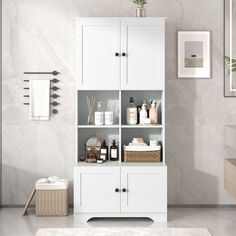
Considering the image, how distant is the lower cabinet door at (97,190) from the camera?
4.90 m

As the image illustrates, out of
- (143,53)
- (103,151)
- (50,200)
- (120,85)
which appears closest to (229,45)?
(143,53)

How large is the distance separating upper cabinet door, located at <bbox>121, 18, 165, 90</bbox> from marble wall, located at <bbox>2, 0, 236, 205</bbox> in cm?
41

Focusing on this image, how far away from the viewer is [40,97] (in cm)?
538

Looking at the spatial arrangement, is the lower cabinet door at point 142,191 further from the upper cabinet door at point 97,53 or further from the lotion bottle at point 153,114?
the upper cabinet door at point 97,53

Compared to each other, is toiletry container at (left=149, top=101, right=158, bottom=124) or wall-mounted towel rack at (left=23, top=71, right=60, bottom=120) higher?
wall-mounted towel rack at (left=23, top=71, right=60, bottom=120)

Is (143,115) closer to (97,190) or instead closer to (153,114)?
(153,114)

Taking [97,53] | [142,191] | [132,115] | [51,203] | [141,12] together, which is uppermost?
[141,12]

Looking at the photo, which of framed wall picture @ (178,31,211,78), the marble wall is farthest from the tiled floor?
framed wall picture @ (178,31,211,78)

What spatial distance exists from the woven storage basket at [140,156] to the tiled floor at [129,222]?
0.59 m

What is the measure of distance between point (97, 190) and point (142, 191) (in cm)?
43

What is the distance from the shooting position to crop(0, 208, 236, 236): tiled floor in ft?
15.0

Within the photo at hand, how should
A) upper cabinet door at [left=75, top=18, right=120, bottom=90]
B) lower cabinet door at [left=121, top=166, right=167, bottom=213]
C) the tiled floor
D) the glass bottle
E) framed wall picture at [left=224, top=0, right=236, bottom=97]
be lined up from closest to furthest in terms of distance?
the tiled floor < lower cabinet door at [left=121, top=166, right=167, bottom=213] < upper cabinet door at [left=75, top=18, right=120, bottom=90] < the glass bottle < framed wall picture at [left=224, top=0, right=236, bottom=97]

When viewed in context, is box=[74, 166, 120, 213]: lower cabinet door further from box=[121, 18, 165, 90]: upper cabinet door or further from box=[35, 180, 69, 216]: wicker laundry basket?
box=[121, 18, 165, 90]: upper cabinet door

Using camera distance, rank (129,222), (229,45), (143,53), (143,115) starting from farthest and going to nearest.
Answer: (229,45) → (143,115) → (143,53) → (129,222)
